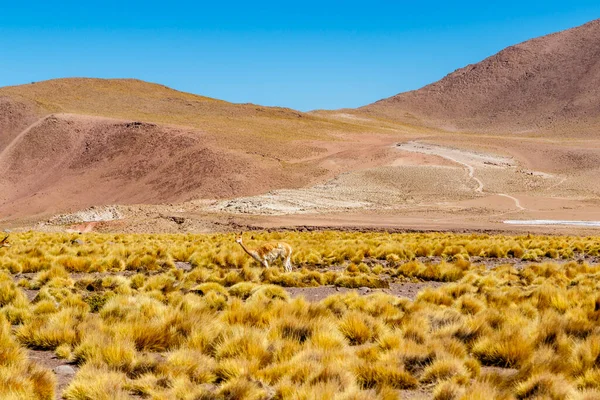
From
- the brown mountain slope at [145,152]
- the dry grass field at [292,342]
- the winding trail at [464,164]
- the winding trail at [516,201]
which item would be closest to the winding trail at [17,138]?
the brown mountain slope at [145,152]

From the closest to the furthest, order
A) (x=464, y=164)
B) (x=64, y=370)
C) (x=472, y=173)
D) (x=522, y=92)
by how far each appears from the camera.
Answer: (x=64, y=370), (x=472, y=173), (x=464, y=164), (x=522, y=92)

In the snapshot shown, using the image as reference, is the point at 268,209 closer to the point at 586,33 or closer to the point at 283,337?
the point at 283,337

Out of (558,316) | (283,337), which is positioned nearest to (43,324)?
(283,337)

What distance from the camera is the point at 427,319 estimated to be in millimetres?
7852

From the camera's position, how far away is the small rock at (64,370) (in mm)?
5811

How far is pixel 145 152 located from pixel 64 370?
60858mm

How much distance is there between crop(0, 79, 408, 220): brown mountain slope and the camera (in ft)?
180

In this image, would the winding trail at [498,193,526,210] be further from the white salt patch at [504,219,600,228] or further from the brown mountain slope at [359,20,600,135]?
the brown mountain slope at [359,20,600,135]

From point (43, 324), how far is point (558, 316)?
6689 mm

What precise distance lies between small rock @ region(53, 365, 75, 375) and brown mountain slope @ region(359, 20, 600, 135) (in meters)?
125

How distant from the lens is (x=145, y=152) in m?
64.4

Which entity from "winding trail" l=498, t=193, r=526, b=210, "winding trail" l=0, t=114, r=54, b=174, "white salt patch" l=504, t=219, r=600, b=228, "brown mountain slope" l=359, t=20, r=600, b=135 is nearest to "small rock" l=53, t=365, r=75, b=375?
"white salt patch" l=504, t=219, r=600, b=228

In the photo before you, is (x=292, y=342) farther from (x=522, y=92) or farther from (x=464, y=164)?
(x=522, y=92)

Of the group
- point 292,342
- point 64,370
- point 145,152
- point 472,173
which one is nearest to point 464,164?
point 472,173
